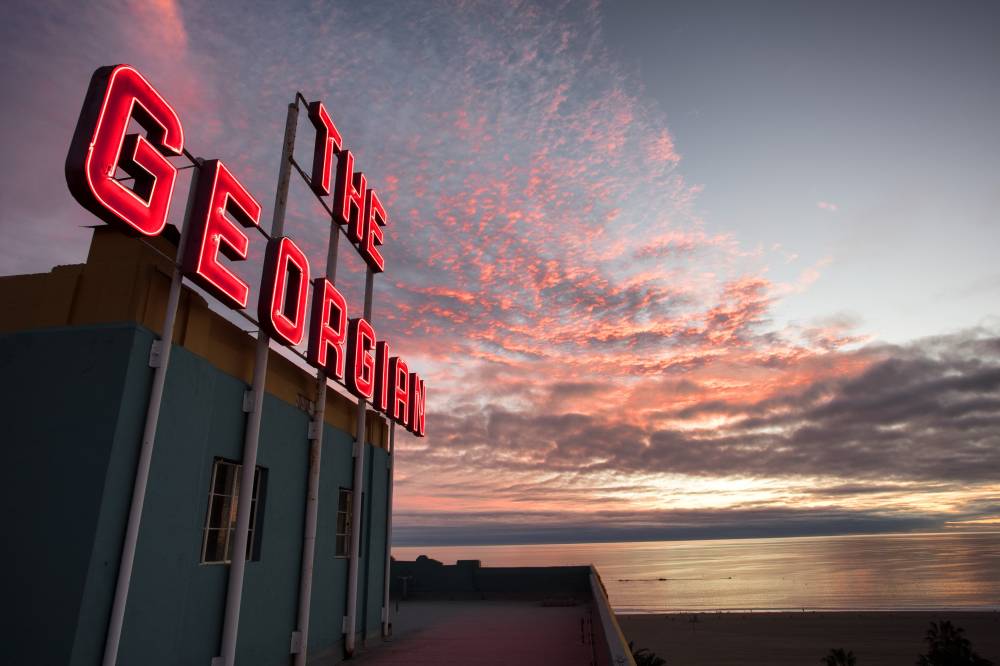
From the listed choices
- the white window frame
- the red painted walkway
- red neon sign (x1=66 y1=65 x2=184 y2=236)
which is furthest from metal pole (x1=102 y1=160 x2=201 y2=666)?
the white window frame

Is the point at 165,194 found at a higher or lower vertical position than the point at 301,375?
higher

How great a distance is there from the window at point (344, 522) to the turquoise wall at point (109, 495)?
3992 millimetres

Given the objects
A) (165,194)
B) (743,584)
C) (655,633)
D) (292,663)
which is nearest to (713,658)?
(655,633)

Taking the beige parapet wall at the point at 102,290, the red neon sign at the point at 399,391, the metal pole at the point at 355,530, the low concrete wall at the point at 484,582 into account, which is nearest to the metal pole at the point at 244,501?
the beige parapet wall at the point at 102,290

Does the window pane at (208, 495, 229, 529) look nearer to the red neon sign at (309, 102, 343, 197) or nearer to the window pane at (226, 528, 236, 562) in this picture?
the window pane at (226, 528, 236, 562)

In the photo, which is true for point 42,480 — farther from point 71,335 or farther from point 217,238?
point 217,238

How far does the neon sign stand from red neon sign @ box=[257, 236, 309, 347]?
0.07 ft

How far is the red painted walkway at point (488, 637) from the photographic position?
41.5 feet

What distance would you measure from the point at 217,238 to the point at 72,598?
522cm

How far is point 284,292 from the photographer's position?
1062 centimetres

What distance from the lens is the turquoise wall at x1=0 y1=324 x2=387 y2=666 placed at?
6.54 m

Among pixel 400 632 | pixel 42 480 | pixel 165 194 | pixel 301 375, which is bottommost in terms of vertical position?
pixel 400 632

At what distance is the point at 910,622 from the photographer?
67.2 meters

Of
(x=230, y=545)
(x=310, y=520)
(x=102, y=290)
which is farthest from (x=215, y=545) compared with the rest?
(x=102, y=290)
